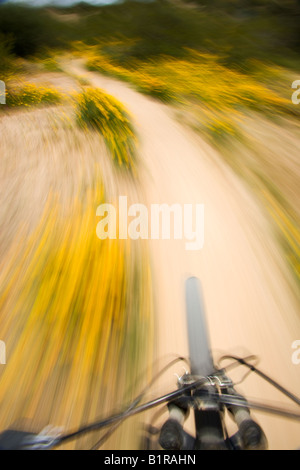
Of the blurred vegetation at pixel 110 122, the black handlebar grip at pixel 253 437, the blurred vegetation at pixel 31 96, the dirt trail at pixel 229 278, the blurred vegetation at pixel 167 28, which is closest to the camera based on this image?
the black handlebar grip at pixel 253 437

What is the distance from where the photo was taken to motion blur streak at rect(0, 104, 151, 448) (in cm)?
135

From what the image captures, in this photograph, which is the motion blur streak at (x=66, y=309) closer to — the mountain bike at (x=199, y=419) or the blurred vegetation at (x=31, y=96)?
the mountain bike at (x=199, y=419)

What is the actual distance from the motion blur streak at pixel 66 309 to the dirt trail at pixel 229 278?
223mm

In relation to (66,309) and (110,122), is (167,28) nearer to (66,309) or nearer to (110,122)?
(110,122)

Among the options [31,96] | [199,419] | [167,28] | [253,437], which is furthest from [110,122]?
[167,28]

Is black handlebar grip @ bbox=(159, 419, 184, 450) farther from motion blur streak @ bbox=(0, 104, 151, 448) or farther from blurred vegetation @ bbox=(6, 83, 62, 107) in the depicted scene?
blurred vegetation @ bbox=(6, 83, 62, 107)

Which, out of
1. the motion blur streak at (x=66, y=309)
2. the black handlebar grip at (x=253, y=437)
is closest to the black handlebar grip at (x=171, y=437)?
the black handlebar grip at (x=253, y=437)

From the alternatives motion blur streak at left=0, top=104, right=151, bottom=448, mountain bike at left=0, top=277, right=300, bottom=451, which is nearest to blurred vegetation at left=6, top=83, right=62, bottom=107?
motion blur streak at left=0, top=104, right=151, bottom=448

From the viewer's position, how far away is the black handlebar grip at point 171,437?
2.75 ft

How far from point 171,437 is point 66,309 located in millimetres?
1144

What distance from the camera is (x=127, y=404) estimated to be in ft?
4.44

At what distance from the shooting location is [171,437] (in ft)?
2.79

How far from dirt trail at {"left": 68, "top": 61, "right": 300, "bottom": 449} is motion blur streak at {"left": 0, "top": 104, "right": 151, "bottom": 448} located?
A: 0.22 metres

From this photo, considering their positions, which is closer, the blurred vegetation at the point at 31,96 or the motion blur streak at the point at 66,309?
the motion blur streak at the point at 66,309
